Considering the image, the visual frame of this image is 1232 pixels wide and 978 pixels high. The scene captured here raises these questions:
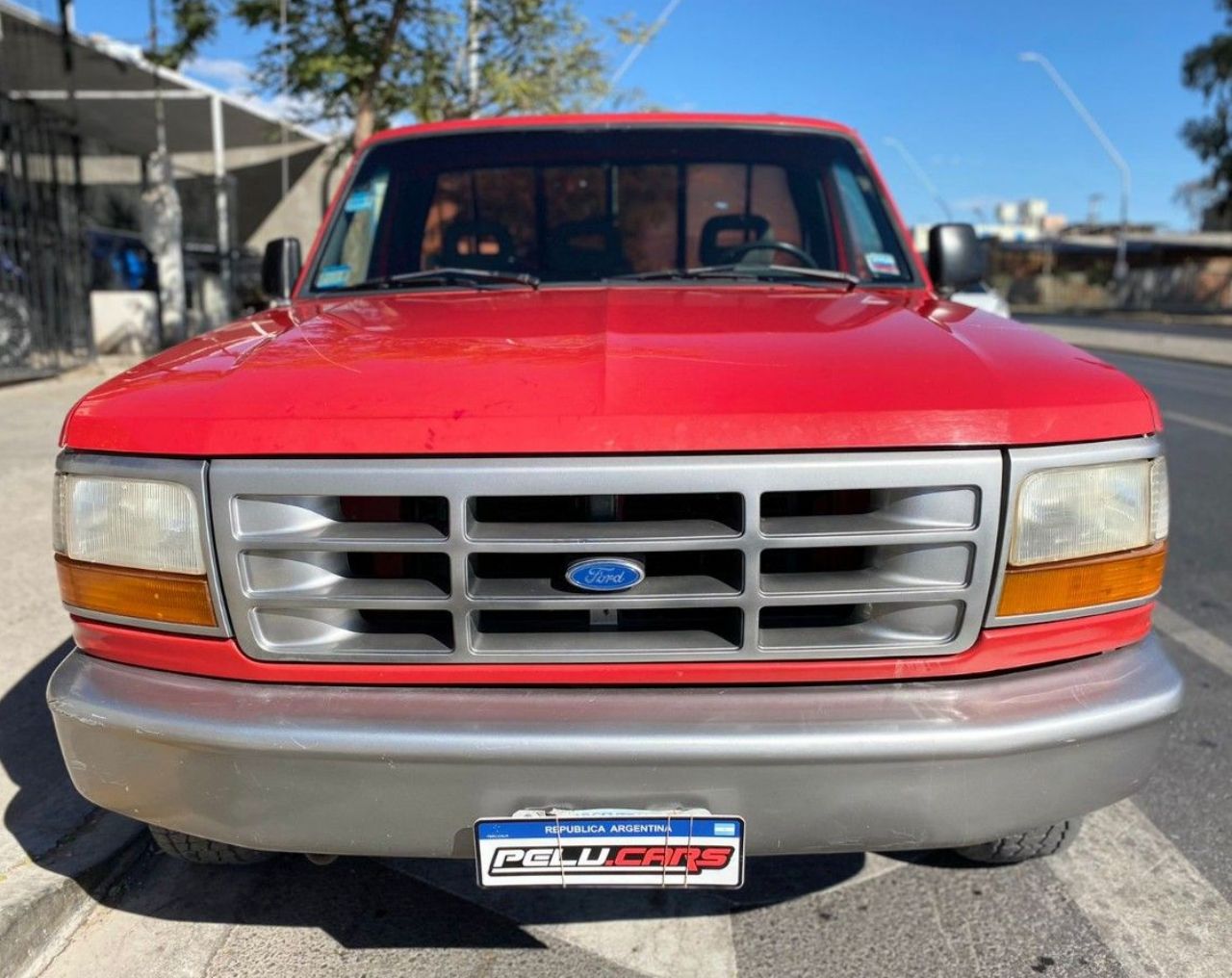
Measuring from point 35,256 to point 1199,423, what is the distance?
1199 centimetres

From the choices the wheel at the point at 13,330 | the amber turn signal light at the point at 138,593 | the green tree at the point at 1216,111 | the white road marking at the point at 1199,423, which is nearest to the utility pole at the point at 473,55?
the wheel at the point at 13,330

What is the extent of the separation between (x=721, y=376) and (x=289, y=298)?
6.01ft

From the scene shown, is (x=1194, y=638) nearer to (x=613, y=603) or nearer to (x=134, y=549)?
(x=613, y=603)

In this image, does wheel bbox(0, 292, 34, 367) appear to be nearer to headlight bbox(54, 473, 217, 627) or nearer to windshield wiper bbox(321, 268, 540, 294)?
windshield wiper bbox(321, 268, 540, 294)

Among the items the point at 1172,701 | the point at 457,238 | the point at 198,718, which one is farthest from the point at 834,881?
the point at 457,238

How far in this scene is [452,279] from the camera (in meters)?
2.94

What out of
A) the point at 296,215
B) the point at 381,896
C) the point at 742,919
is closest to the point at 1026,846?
the point at 742,919

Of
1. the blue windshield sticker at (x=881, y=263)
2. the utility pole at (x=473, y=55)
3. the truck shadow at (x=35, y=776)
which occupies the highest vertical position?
the utility pole at (x=473, y=55)

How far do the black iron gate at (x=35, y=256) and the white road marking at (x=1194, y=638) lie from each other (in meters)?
10.3

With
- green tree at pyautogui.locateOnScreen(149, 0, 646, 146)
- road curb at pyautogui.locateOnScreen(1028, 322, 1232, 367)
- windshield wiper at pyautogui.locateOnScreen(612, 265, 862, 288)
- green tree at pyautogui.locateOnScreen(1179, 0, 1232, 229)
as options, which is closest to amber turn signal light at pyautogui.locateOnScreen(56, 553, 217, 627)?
windshield wiper at pyautogui.locateOnScreen(612, 265, 862, 288)

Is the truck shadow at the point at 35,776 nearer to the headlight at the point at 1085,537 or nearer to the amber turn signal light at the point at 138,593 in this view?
the amber turn signal light at the point at 138,593

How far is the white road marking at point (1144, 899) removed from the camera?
2217mm

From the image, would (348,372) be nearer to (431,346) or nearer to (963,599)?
(431,346)

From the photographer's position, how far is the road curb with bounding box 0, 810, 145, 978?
2.24 m
